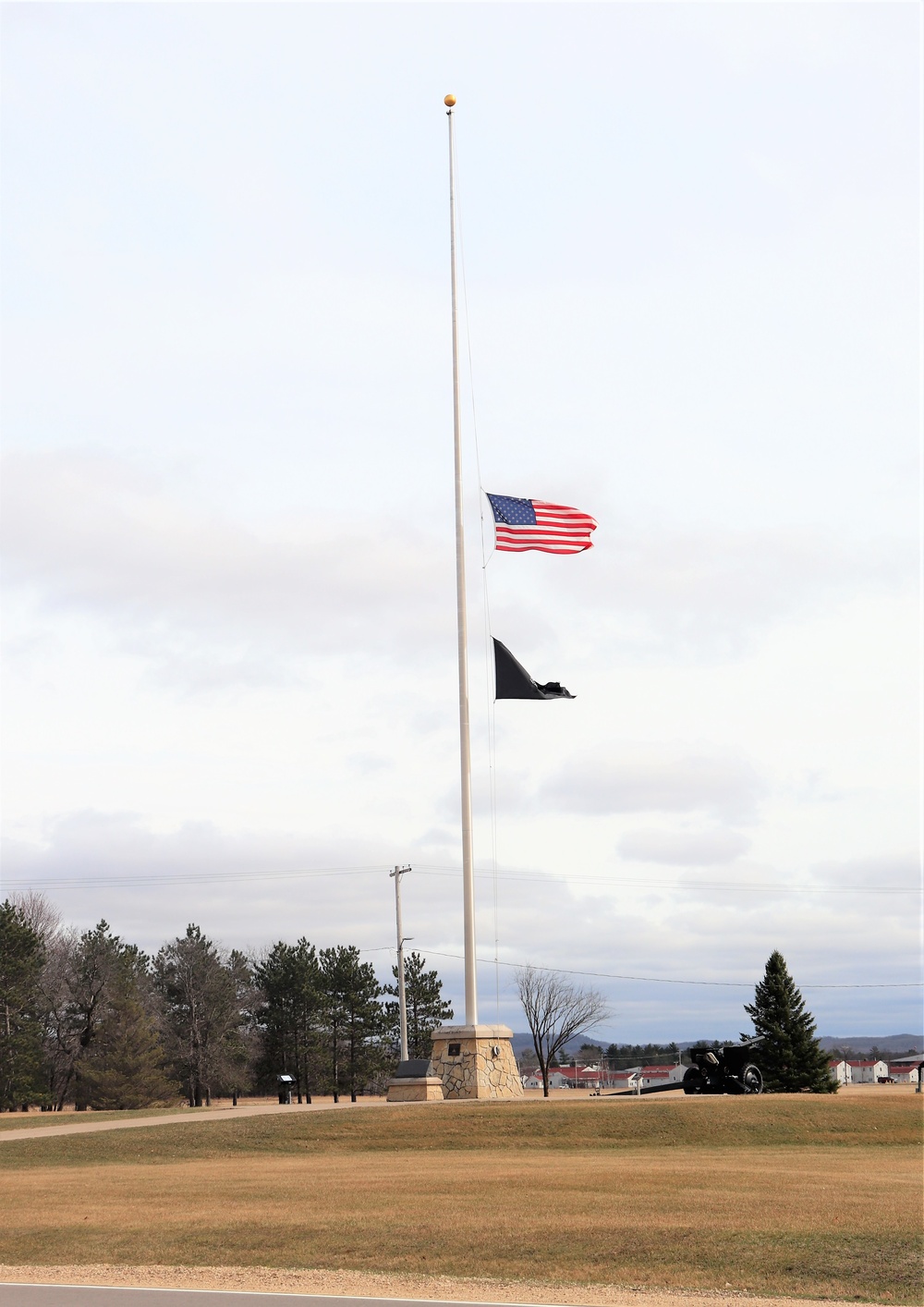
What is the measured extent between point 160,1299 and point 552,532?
18502mm

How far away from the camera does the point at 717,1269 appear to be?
37.7ft

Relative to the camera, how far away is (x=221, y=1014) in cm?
6400

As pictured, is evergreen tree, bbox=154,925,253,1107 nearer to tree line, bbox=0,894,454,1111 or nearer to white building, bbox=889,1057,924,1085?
tree line, bbox=0,894,454,1111

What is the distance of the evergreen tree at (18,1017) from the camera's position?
169 feet

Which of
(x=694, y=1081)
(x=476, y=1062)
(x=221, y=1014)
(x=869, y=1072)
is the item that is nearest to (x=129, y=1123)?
(x=476, y=1062)

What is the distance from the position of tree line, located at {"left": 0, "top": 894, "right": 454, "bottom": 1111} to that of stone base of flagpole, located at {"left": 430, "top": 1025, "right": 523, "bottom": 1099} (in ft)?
97.5

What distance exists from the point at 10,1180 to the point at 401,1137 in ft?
22.3

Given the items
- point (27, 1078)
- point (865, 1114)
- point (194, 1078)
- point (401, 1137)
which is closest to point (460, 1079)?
point (401, 1137)

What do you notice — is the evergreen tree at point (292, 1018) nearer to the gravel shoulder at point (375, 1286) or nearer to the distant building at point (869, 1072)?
the distant building at point (869, 1072)

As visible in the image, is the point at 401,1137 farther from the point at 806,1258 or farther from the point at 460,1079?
the point at 806,1258

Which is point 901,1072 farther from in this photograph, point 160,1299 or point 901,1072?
point 160,1299

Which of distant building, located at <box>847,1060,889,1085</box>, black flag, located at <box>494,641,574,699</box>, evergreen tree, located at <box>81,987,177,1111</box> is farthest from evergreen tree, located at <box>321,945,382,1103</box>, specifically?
black flag, located at <box>494,641,574,699</box>

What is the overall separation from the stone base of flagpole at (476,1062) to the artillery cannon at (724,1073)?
3.92m

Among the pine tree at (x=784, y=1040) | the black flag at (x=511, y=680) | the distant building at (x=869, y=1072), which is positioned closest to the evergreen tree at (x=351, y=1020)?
the pine tree at (x=784, y=1040)
